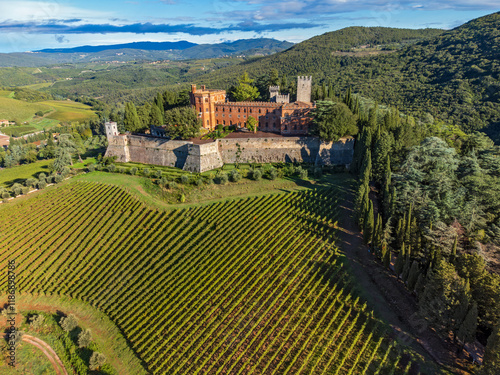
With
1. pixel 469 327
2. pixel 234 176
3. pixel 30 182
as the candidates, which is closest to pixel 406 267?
pixel 469 327

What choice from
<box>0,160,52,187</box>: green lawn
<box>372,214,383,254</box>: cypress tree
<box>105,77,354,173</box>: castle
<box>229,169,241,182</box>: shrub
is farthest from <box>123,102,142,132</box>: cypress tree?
<box>372,214,383,254</box>: cypress tree

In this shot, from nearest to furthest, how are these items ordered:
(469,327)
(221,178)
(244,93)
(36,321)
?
(469,327), (36,321), (221,178), (244,93)

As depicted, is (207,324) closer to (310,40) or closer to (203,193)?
(203,193)

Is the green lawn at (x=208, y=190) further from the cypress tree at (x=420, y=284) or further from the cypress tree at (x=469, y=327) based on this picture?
the cypress tree at (x=469, y=327)

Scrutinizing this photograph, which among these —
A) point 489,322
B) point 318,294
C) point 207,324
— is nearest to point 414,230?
point 489,322

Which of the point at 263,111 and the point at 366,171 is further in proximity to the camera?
the point at 263,111

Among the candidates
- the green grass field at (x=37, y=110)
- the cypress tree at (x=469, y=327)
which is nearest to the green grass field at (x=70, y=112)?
the green grass field at (x=37, y=110)

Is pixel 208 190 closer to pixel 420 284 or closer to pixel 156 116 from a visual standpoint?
pixel 156 116
